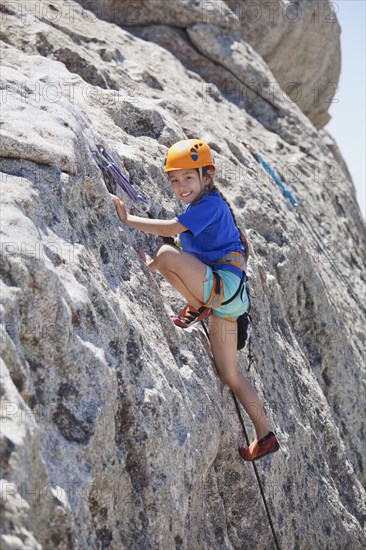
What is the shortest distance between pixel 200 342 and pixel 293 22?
12322 mm

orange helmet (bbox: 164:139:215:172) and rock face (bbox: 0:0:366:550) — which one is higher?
orange helmet (bbox: 164:139:215:172)

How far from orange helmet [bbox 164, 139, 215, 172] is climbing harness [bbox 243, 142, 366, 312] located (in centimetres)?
495

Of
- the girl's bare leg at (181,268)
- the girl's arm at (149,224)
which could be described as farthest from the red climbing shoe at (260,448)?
the girl's arm at (149,224)

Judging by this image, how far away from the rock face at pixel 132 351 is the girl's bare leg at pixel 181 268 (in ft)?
0.64

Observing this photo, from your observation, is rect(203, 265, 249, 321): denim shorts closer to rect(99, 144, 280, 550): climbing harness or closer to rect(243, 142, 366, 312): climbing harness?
rect(99, 144, 280, 550): climbing harness

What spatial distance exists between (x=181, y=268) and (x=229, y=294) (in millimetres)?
482

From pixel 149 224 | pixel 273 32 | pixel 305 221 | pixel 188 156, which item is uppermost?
pixel 188 156

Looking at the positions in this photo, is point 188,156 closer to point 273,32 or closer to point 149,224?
point 149,224

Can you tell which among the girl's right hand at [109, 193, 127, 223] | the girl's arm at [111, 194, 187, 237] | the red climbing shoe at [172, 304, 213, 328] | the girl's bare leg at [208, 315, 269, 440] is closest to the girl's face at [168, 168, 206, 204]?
the girl's arm at [111, 194, 187, 237]

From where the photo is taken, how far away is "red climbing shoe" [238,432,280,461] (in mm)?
6859

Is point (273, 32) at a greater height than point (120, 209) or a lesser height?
lesser

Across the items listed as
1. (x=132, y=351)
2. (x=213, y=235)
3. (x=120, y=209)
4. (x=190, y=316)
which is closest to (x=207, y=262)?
(x=213, y=235)

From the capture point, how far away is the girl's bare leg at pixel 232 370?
7.05 m

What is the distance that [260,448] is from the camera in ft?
22.6
